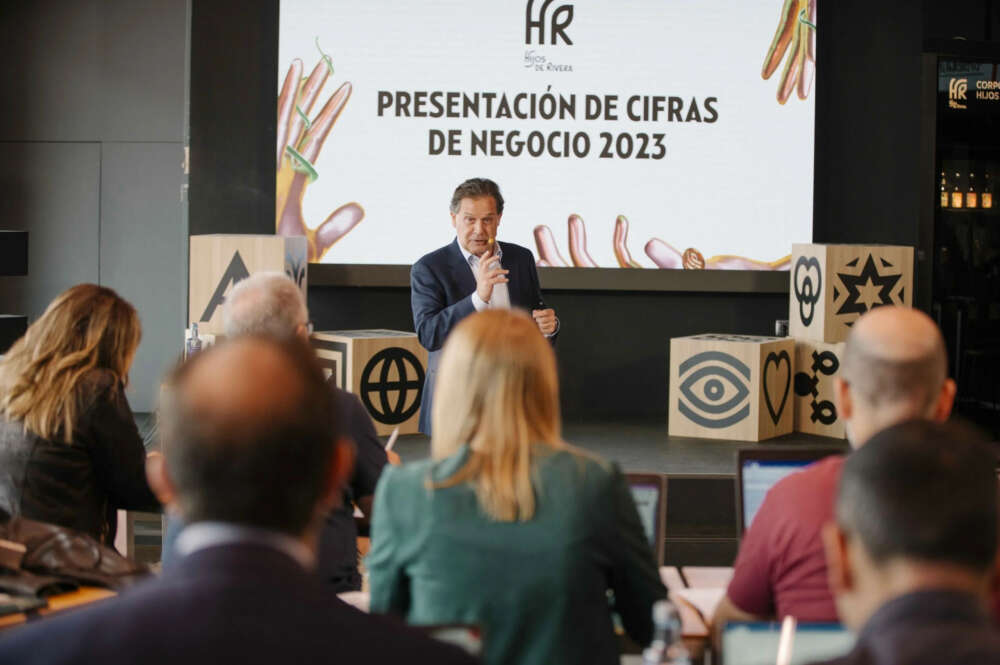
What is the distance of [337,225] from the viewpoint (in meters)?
6.37

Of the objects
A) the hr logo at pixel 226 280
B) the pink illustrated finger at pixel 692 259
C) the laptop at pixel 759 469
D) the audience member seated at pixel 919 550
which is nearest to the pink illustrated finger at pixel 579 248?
the pink illustrated finger at pixel 692 259

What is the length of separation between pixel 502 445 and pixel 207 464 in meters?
0.94

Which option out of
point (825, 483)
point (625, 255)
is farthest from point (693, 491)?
point (825, 483)

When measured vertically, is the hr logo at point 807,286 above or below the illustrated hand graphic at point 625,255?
below

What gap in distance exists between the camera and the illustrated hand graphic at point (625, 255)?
21.2 ft

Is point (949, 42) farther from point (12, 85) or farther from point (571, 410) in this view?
point (12, 85)

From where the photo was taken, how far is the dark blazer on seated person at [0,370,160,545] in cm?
294

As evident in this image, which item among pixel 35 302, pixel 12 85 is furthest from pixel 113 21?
pixel 35 302

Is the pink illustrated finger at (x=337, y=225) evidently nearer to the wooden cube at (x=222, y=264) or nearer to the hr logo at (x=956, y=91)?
the wooden cube at (x=222, y=264)

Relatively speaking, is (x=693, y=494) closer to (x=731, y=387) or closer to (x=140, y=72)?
(x=731, y=387)

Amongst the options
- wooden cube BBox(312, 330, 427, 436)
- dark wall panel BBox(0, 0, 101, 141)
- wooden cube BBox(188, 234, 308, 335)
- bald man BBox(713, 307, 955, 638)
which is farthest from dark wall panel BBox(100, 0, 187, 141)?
bald man BBox(713, 307, 955, 638)

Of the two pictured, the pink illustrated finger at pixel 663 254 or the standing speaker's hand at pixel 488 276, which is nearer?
the standing speaker's hand at pixel 488 276

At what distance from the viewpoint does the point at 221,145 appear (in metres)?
6.43

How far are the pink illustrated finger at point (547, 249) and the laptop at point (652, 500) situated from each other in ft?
13.0
